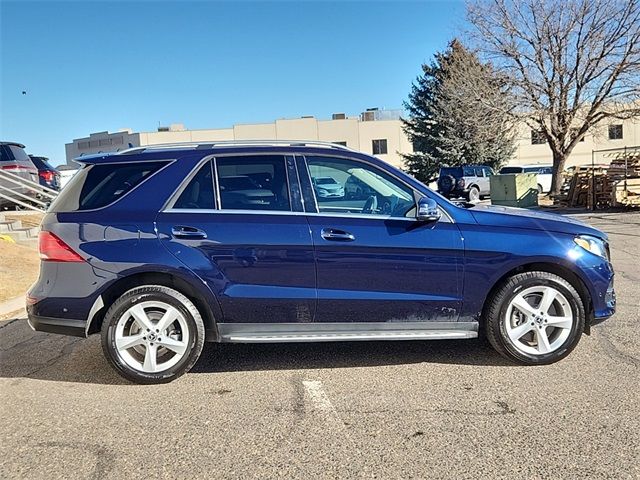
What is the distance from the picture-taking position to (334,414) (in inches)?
142

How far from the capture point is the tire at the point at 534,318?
4.27m

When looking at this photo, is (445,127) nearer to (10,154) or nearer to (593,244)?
(10,154)

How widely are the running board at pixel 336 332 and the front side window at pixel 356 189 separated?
88 centimetres

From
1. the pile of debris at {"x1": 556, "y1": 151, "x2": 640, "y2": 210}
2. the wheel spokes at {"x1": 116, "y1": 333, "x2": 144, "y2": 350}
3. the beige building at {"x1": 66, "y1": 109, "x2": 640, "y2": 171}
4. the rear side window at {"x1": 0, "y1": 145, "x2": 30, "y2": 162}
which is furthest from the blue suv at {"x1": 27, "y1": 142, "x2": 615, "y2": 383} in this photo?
the beige building at {"x1": 66, "y1": 109, "x2": 640, "y2": 171}

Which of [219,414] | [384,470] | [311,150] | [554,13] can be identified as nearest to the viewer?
[384,470]

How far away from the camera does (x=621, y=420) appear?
3383mm

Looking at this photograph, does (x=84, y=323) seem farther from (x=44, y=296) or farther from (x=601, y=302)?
(x=601, y=302)

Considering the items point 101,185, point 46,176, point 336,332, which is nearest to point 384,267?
point 336,332

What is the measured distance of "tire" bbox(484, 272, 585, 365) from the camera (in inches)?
168

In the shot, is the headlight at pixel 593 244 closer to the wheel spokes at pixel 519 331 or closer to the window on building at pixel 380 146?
the wheel spokes at pixel 519 331

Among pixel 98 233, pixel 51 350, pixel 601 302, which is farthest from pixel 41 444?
pixel 601 302

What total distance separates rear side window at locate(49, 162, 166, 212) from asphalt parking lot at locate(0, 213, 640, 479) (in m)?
1.40

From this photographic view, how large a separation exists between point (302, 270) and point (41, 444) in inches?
80.1

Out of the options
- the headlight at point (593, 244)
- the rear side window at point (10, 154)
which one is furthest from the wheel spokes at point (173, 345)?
the rear side window at point (10, 154)
